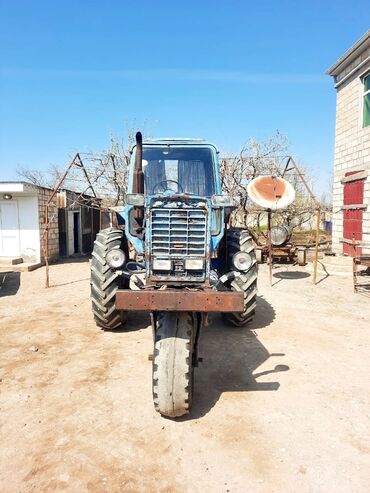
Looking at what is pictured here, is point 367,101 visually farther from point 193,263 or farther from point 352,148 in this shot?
point 193,263

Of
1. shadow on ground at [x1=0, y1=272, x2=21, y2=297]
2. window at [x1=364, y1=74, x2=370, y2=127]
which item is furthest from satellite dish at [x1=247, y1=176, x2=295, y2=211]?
shadow on ground at [x1=0, y1=272, x2=21, y2=297]

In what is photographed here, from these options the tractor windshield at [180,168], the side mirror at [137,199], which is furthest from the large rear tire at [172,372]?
the tractor windshield at [180,168]

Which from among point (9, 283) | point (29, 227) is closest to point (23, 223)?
point (29, 227)

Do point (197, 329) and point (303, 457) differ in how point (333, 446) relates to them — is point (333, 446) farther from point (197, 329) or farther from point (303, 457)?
point (197, 329)

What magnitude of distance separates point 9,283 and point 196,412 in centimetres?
786

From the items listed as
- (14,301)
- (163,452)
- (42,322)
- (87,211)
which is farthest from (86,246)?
(163,452)

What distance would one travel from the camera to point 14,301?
8000 mm

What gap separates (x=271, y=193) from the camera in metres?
9.53

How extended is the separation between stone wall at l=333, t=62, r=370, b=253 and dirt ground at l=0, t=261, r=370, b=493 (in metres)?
6.56

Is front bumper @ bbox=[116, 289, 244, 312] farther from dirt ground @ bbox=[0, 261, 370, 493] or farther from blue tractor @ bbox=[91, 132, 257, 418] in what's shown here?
dirt ground @ bbox=[0, 261, 370, 493]

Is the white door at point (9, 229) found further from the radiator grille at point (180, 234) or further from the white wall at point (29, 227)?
the radiator grille at point (180, 234)

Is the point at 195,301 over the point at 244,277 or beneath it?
over

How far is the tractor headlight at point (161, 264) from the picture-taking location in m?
4.12

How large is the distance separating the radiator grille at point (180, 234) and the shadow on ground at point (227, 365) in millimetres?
1449
